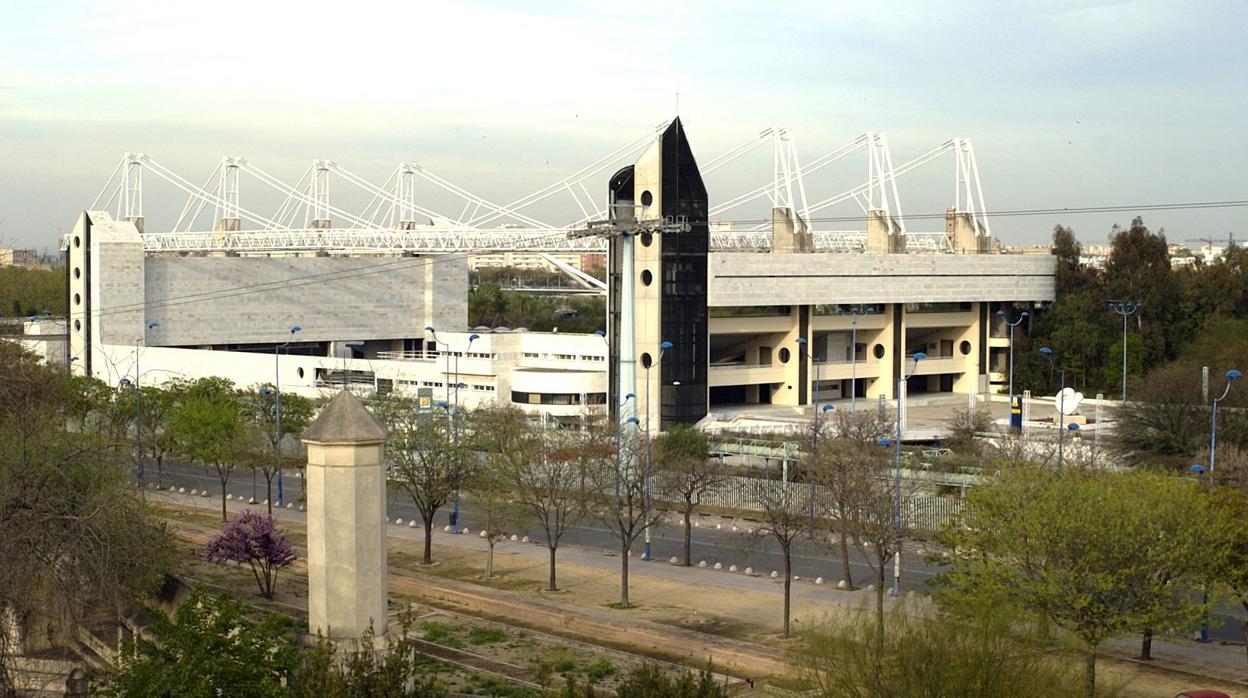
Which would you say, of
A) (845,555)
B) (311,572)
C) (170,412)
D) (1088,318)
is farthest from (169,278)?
(311,572)

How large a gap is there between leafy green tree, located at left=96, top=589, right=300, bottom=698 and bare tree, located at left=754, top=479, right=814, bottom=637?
12.2 m

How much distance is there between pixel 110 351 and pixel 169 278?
18.0 ft

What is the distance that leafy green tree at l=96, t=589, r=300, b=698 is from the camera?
Answer: 50.8ft

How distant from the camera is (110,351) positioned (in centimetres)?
7544

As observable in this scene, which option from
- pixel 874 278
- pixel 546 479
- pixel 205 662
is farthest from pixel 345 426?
pixel 874 278

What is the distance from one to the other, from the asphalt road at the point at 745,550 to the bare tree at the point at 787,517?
0.65m

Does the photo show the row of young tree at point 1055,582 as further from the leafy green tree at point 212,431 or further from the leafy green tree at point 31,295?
the leafy green tree at point 31,295

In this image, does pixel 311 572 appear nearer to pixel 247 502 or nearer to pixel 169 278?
pixel 247 502

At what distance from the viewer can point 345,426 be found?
18016 millimetres

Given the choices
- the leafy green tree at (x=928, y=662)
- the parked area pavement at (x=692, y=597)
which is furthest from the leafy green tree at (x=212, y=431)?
the leafy green tree at (x=928, y=662)

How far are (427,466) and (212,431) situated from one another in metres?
12.6

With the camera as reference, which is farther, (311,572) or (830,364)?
(830,364)

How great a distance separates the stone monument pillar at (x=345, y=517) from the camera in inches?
712

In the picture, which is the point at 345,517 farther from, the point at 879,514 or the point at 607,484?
the point at 607,484
